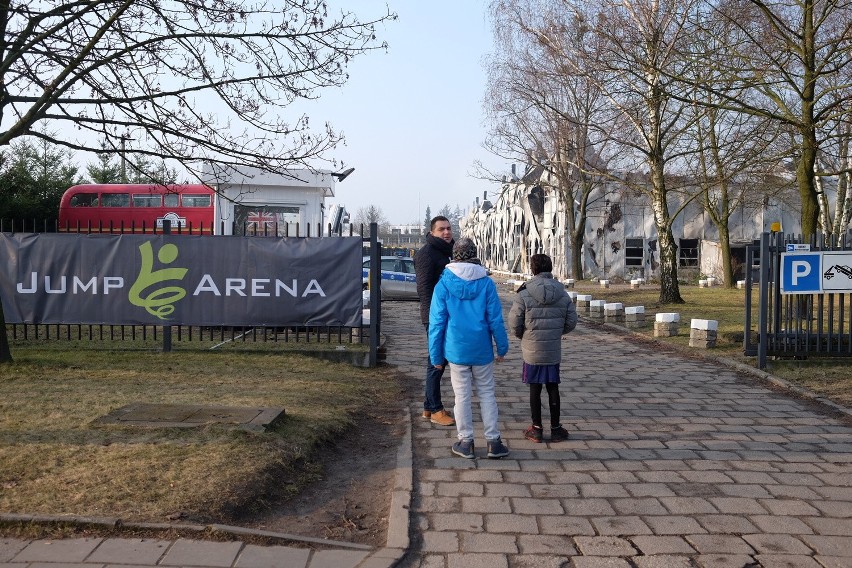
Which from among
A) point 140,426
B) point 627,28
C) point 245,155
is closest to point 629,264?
point 627,28

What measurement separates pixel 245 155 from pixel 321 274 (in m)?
2.23

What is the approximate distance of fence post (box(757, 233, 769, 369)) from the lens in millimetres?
11227

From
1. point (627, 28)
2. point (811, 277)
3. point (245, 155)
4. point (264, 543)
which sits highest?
point (627, 28)

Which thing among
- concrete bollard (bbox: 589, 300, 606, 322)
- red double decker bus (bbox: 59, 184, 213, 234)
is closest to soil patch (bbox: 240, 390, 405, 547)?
concrete bollard (bbox: 589, 300, 606, 322)

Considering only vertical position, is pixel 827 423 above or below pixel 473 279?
below

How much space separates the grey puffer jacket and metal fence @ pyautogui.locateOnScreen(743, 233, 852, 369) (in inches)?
209

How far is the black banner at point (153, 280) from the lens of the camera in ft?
37.8

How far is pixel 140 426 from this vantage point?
21.4 ft

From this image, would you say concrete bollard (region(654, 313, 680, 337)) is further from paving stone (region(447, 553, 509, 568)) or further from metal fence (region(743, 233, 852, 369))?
paving stone (region(447, 553, 509, 568))

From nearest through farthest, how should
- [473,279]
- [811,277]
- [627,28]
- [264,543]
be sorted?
[264,543]
[473,279]
[811,277]
[627,28]

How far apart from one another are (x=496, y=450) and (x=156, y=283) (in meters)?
6.95

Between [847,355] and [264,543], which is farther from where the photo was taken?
[847,355]

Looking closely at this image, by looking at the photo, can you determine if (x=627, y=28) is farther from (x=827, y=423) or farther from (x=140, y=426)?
(x=140, y=426)

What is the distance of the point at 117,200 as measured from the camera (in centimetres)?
3047
